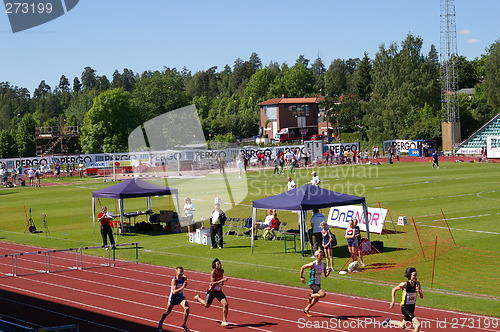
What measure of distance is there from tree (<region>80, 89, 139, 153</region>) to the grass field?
67156mm

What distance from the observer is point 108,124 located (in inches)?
5143

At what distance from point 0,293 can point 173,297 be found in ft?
25.7

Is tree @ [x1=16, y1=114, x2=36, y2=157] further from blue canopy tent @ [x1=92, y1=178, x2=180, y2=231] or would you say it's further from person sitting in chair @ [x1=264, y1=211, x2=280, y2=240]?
person sitting in chair @ [x1=264, y1=211, x2=280, y2=240]

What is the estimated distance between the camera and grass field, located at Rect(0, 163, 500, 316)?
20.7m

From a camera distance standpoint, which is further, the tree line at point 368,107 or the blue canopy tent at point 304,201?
the tree line at point 368,107

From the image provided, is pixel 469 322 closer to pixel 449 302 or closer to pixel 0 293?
pixel 449 302

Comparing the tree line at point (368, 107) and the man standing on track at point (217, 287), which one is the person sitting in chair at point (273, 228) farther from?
the tree line at point (368, 107)

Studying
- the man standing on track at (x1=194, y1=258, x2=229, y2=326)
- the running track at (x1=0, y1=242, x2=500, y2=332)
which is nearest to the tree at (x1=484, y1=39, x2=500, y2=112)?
the running track at (x1=0, y1=242, x2=500, y2=332)

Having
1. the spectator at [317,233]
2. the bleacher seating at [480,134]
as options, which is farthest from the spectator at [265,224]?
the bleacher seating at [480,134]

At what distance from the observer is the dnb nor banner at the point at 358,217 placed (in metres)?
29.3

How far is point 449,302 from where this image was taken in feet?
59.4

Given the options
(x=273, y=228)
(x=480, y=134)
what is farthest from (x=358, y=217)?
(x=480, y=134)

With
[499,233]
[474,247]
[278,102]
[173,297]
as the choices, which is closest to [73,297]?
[173,297]

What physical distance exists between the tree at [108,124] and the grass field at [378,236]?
67.2m
